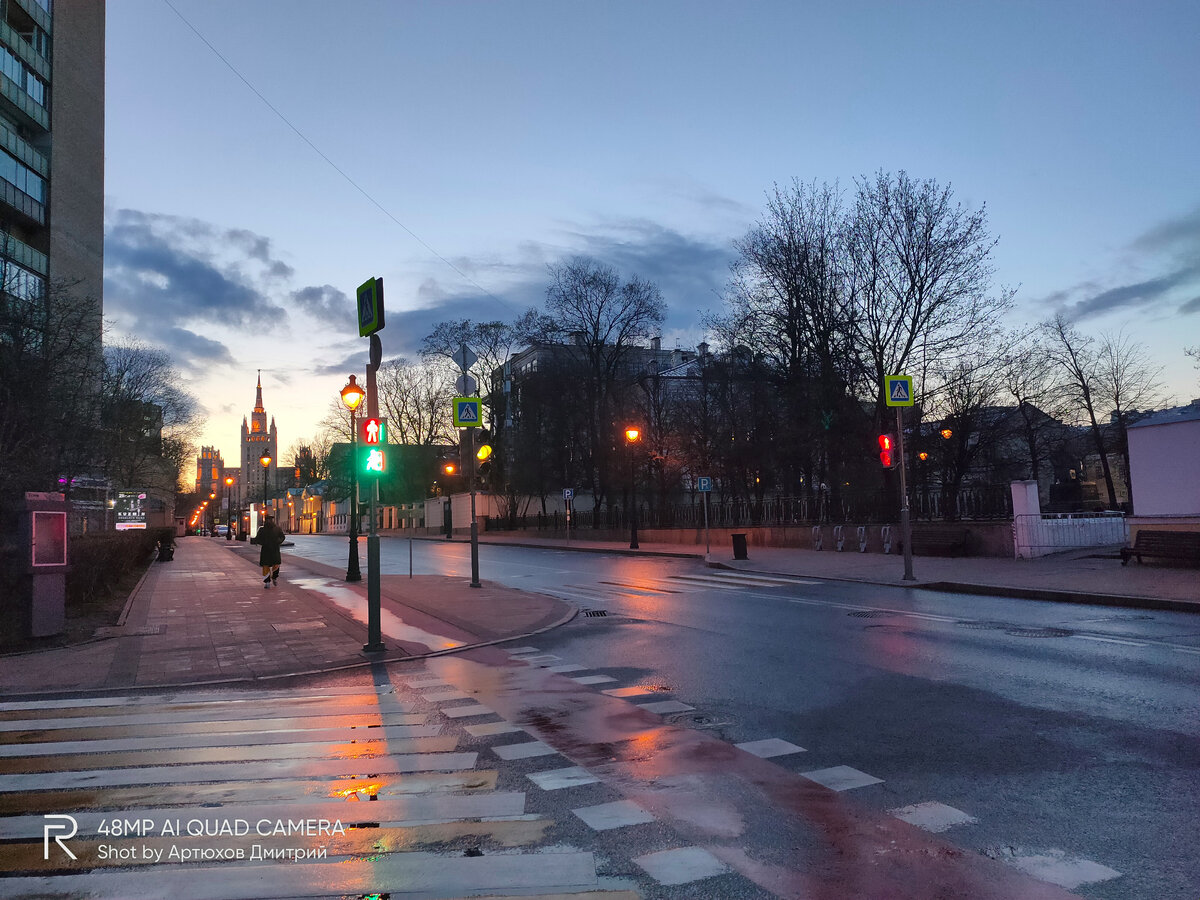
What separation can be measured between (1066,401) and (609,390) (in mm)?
27000

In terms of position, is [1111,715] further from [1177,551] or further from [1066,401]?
[1066,401]

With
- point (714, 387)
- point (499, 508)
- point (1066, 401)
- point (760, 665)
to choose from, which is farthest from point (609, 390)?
point (760, 665)

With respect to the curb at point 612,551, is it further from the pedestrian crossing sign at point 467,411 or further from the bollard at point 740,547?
the pedestrian crossing sign at point 467,411

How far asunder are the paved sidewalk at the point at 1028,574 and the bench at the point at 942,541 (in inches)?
19.4

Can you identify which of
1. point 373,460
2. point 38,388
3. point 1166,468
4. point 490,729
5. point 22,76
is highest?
point 22,76

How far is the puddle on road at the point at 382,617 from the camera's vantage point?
12.0m

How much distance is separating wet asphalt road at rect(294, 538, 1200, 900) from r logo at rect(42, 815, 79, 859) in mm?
4354

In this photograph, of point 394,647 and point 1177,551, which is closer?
point 394,647

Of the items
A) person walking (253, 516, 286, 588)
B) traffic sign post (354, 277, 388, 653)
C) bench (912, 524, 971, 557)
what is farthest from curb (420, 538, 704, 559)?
traffic sign post (354, 277, 388, 653)

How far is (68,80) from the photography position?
177 feet

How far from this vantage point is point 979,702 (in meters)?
7.32

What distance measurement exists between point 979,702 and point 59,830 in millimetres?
6989

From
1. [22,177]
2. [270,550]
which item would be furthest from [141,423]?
[270,550]

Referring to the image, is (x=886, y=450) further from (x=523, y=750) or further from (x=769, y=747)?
(x=523, y=750)
